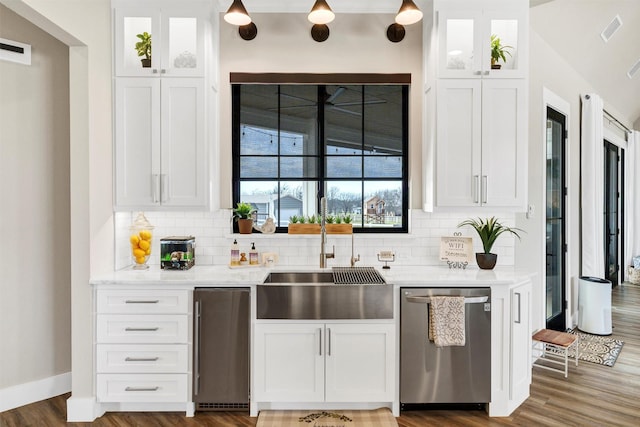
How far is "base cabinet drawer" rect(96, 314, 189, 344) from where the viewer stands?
258cm

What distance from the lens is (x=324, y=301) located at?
2.53 m

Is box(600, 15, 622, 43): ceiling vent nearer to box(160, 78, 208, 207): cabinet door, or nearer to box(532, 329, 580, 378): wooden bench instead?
box(532, 329, 580, 378): wooden bench

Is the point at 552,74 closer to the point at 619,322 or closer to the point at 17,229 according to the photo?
the point at 619,322

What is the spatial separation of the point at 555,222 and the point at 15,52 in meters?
5.11

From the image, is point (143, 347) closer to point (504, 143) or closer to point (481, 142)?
point (481, 142)

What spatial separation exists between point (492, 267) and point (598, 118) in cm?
315

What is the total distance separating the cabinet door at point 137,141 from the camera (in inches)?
111

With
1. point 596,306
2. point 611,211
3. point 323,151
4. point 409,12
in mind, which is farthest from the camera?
point 611,211

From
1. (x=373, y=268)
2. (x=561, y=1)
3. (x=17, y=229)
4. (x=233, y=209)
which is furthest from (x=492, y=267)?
(x=17, y=229)

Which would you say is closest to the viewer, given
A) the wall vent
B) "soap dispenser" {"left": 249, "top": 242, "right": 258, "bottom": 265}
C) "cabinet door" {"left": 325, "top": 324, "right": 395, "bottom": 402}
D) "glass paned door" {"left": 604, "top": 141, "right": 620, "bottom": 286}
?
"cabinet door" {"left": 325, "top": 324, "right": 395, "bottom": 402}

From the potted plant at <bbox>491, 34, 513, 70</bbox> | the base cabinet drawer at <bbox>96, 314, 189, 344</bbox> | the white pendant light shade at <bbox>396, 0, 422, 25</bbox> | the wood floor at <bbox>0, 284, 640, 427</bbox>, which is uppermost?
the white pendant light shade at <bbox>396, 0, 422, 25</bbox>

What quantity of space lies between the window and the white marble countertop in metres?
0.60

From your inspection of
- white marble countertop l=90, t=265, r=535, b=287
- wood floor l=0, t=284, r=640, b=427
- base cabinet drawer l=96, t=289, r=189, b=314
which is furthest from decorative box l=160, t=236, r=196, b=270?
wood floor l=0, t=284, r=640, b=427

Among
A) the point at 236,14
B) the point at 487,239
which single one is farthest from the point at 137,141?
the point at 487,239
